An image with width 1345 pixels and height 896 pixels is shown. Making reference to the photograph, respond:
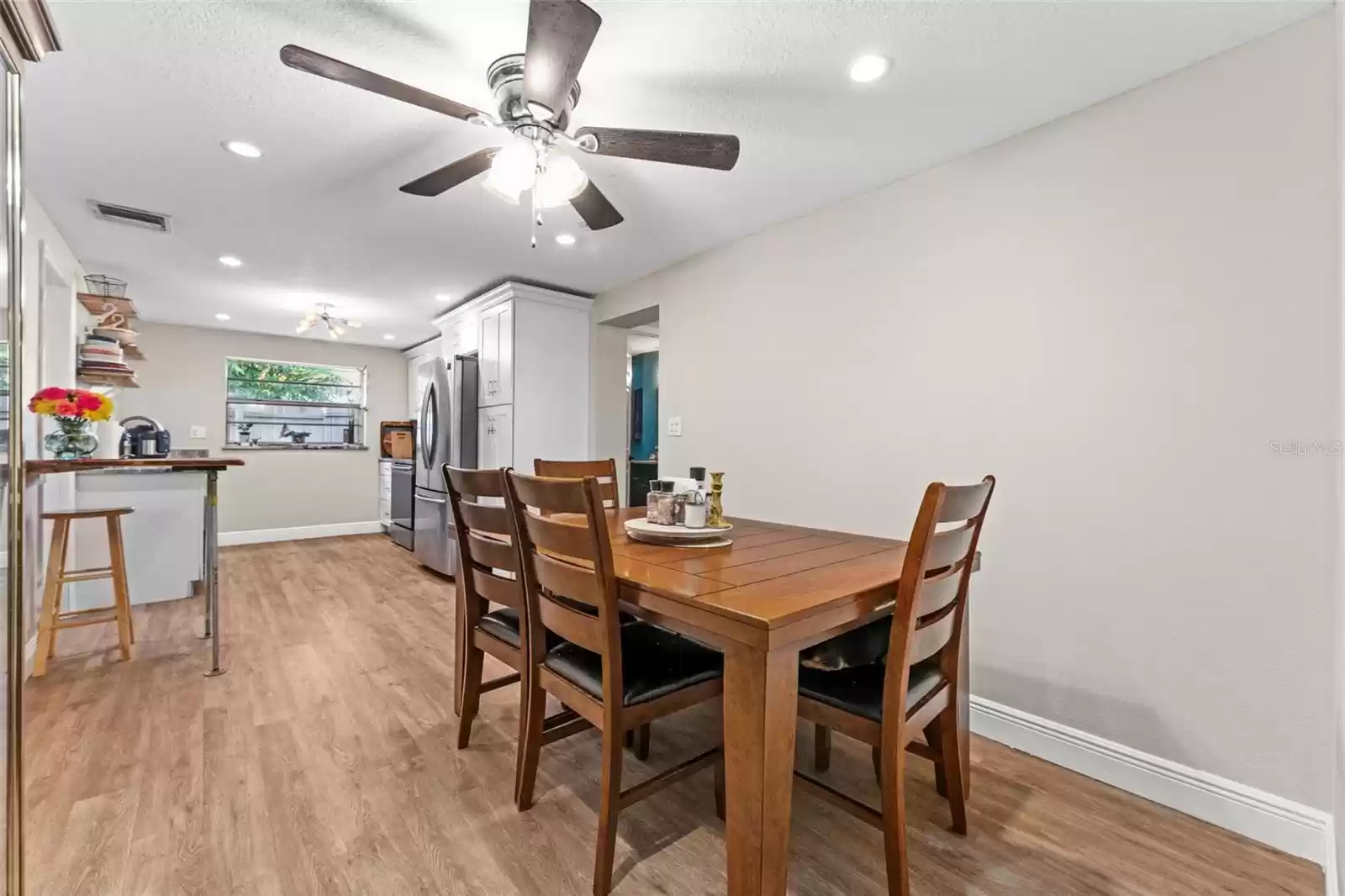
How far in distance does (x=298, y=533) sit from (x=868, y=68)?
6.62 meters

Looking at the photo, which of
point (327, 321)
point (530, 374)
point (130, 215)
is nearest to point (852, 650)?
point (530, 374)

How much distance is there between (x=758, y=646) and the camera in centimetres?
101

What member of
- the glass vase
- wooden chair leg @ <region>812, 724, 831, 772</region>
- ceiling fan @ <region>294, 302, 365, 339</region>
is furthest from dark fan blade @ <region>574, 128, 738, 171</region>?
ceiling fan @ <region>294, 302, 365, 339</region>

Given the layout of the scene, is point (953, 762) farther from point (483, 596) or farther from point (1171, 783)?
point (483, 596)

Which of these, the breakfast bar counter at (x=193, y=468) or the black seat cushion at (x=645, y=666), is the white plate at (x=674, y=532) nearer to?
the black seat cushion at (x=645, y=666)

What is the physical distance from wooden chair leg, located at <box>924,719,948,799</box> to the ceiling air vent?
4058 mm

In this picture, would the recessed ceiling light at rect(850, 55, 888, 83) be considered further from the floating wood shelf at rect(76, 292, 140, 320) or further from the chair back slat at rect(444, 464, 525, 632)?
the floating wood shelf at rect(76, 292, 140, 320)

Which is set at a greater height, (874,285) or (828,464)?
(874,285)

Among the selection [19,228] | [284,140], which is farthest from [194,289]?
[19,228]

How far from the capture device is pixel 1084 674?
1913 millimetres

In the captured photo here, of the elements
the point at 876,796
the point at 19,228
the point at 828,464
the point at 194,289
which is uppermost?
the point at 194,289

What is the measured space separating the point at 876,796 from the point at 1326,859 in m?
1.08

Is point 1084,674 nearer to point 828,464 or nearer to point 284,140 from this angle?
point 828,464

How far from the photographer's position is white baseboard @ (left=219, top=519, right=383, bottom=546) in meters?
5.65
